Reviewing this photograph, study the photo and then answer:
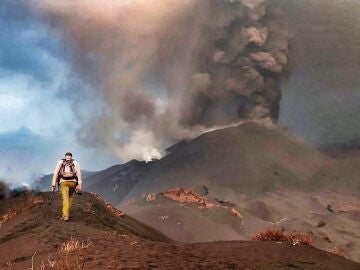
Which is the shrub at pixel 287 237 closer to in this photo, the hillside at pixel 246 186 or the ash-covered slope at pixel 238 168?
the hillside at pixel 246 186

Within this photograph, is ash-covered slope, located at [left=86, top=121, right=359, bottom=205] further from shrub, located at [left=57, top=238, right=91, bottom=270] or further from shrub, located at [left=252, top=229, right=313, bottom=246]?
shrub, located at [left=57, top=238, right=91, bottom=270]

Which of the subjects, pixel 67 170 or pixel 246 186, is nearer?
pixel 67 170

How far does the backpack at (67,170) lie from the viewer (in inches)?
582

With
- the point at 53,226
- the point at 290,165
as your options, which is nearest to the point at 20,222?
the point at 53,226

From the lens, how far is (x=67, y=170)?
14.8 m

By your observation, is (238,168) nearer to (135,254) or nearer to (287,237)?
(287,237)

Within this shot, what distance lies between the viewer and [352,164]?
125688 millimetres

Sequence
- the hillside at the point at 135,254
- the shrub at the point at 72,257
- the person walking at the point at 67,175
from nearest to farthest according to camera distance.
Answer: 1. the shrub at the point at 72,257
2. the hillside at the point at 135,254
3. the person walking at the point at 67,175

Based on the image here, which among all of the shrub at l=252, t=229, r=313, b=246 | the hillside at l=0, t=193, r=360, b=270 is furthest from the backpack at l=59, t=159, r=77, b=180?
the shrub at l=252, t=229, r=313, b=246

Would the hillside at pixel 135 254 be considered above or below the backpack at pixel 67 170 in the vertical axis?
below

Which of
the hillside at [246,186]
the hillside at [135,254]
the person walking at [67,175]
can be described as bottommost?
the hillside at [135,254]

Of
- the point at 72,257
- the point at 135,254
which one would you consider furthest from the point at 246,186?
the point at 72,257

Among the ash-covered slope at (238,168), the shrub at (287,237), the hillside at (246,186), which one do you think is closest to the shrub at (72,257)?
the shrub at (287,237)

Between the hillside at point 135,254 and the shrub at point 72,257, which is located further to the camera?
the hillside at point 135,254
